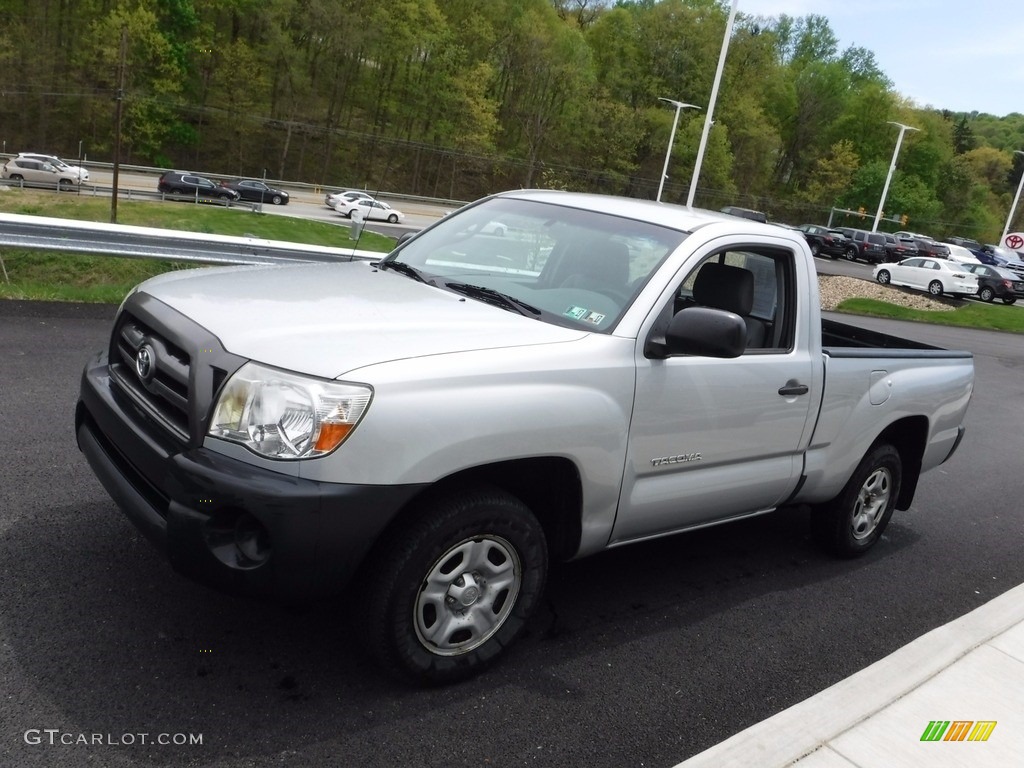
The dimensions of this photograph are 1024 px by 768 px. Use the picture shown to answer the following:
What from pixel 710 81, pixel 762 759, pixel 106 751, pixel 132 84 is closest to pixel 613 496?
pixel 762 759

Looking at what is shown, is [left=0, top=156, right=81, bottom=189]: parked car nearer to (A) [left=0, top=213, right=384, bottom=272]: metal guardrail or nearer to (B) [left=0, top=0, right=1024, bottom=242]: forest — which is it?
(B) [left=0, top=0, right=1024, bottom=242]: forest

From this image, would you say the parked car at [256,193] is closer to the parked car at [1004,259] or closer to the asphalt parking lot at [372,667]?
the parked car at [1004,259]

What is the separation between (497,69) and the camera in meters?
79.4

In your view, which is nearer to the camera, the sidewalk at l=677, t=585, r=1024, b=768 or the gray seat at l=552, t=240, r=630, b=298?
the sidewalk at l=677, t=585, r=1024, b=768

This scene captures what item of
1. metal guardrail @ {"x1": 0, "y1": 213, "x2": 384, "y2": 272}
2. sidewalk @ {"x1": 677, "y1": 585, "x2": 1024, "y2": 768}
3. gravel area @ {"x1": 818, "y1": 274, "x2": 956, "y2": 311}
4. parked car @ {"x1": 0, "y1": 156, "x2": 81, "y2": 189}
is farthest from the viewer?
parked car @ {"x1": 0, "y1": 156, "x2": 81, "y2": 189}

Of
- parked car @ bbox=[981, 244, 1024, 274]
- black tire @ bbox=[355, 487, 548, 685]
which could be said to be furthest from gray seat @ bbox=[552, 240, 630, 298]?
parked car @ bbox=[981, 244, 1024, 274]

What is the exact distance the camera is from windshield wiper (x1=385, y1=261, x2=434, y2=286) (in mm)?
4215

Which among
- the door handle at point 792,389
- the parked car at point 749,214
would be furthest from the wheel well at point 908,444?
the parked car at point 749,214

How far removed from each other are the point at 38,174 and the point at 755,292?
4295 centimetres

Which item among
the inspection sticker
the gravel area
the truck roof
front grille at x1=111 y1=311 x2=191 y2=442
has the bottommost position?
the gravel area

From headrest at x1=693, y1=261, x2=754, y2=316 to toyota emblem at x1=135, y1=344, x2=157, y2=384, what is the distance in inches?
100

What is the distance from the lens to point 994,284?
33.9 meters

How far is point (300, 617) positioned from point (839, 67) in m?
110

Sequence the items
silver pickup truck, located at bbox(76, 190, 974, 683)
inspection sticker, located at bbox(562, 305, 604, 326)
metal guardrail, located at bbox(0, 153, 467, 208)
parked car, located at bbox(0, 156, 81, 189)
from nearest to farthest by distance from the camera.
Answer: silver pickup truck, located at bbox(76, 190, 974, 683) → inspection sticker, located at bbox(562, 305, 604, 326) → parked car, located at bbox(0, 156, 81, 189) → metal guardrail, located at bbox(0, 153, 467, 208)
